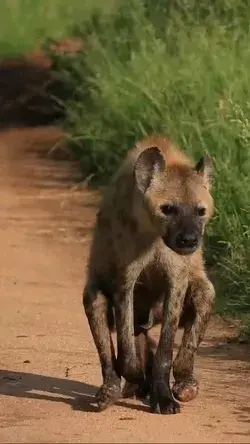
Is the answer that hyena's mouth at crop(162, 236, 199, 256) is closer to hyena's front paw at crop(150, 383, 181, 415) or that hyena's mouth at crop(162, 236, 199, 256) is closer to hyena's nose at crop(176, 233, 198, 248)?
hyena's nose at crop(176, 233, 198, 248)

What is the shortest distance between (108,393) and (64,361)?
965mm

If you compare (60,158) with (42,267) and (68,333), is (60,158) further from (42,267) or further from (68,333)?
(68,333)

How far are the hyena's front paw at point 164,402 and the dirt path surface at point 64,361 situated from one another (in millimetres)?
41

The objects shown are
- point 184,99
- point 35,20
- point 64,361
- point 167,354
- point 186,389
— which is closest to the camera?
point 167,354

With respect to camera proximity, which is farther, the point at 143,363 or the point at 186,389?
the point at 143,363

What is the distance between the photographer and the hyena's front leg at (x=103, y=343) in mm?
6152

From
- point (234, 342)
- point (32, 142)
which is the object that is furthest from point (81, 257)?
point (32, 142)

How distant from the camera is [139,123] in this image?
10617mm

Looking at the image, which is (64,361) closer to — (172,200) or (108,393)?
(108,393)

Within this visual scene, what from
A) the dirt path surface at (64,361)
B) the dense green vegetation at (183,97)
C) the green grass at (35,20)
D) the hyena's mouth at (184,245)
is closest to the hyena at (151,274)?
the hyena's mouth at (184,245)

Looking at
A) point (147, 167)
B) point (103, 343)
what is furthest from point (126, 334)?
point (147, 167)

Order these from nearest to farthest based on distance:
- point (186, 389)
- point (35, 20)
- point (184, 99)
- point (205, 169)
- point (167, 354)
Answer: point (167, 354), point (186, 389), point (205, 169), point (184, 99), point (35, 20)

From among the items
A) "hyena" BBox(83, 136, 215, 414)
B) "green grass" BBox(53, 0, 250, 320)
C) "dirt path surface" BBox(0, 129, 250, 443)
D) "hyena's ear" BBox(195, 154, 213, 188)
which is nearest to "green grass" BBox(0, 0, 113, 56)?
"green grass" BBox(53, 0, 250, 320)

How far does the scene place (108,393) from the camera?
6.14 m
